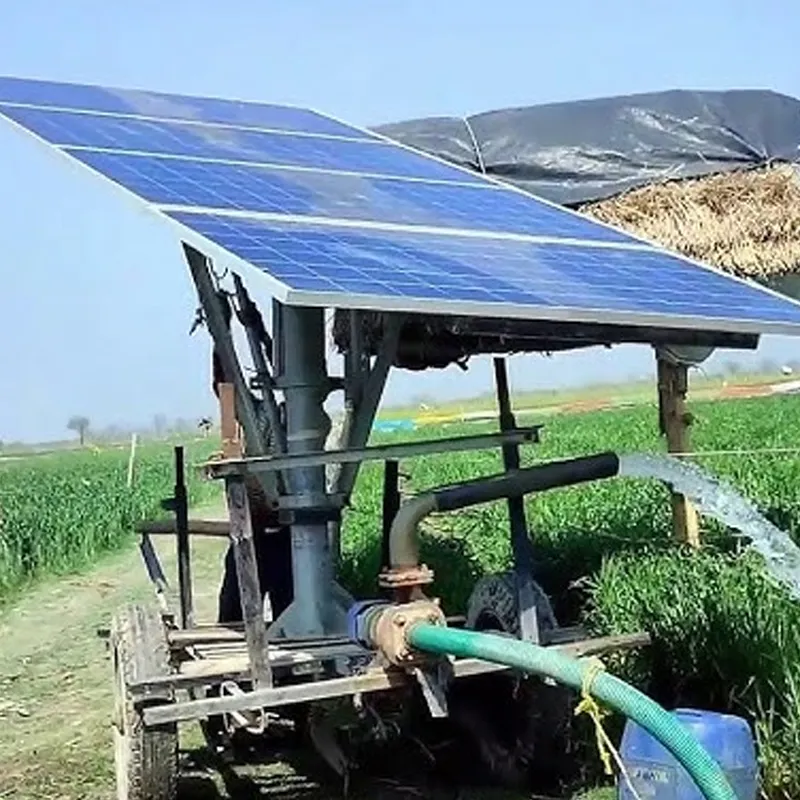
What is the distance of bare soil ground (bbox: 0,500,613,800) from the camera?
6125 mm

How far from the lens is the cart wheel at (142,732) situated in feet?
15.9

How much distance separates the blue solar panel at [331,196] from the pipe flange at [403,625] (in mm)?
1433

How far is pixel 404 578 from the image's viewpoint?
4680mm

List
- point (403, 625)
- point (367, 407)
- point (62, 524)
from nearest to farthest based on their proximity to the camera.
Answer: point (403, 625), point (367, 407), point (62, 524)

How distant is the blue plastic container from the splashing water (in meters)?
0.95

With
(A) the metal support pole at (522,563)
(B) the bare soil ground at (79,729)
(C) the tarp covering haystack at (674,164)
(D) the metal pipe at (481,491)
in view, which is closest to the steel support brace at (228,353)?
(A) the metal support pole at (522,563)

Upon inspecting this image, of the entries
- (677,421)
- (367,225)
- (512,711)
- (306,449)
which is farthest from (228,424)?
(677,421)

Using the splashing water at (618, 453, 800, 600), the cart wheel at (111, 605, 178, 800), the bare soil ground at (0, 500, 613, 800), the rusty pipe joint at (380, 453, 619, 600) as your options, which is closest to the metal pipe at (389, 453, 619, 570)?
the rusty pipe joint at (380, 453, 619, 600)

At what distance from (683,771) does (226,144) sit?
3.45 m

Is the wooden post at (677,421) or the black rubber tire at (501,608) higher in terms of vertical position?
the wooden post at (677,421)

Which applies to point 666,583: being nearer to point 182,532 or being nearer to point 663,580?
point 663,580

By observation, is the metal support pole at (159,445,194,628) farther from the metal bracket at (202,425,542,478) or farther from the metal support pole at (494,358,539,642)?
the metal support pole at (494,358,539,642)

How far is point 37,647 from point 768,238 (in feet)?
19.9

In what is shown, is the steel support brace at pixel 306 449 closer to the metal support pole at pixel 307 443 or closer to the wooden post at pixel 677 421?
the metal support pole at pixel 307 443
